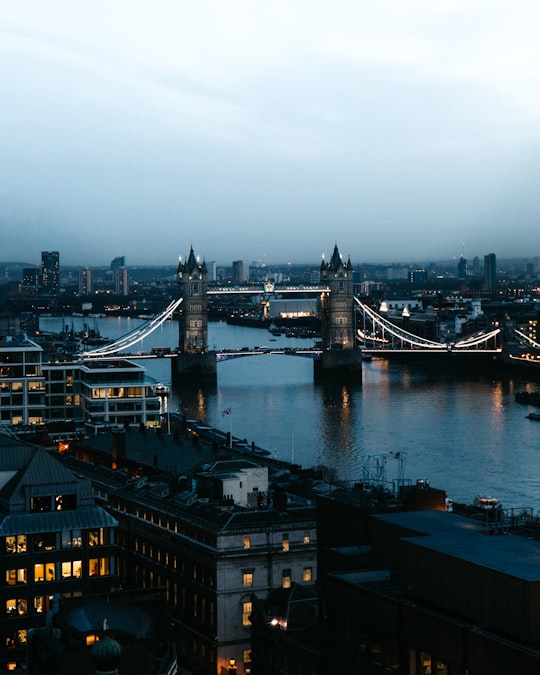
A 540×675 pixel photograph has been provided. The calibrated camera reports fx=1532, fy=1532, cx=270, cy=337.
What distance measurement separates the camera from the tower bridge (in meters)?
45.3

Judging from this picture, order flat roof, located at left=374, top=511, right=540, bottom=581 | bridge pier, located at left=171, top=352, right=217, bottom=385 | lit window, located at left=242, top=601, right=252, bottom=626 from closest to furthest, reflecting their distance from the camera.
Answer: flat roof, located at left=374, top=511, right=540, bottom=581, lit window, located at left=242, top=601, right=252, bottom=626, bridge pier, located at left=171, top=352, right=217, bottom=385

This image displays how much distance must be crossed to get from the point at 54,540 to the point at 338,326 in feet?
122

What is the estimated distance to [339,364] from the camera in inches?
1815

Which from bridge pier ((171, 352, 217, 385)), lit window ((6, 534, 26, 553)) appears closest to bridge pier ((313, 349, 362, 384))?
bridge pier ((171, 352, 217, 385))

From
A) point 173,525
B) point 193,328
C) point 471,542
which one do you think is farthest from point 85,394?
point 193,328

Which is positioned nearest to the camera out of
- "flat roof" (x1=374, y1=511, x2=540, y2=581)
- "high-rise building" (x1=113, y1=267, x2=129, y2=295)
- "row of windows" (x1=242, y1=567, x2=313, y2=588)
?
"flat roof" (x1=374, y1=511, x2=540, y2=581)

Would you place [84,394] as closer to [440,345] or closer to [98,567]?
[98,567]

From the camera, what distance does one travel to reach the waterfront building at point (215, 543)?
1305 centimetres

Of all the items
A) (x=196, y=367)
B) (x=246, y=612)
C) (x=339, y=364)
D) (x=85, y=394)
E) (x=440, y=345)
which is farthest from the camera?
(x=440, y=345)

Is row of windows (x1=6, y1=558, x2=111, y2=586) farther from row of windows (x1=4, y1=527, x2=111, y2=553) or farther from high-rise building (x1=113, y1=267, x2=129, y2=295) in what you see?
high-rise building (x1=113, y1=267, x2=129, y2=295)

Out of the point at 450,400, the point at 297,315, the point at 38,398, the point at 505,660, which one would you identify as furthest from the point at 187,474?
the point at 297,315

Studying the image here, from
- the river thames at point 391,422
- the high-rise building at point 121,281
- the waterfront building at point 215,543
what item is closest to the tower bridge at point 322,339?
the river thames at point 391,422

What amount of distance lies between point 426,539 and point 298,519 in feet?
12.8

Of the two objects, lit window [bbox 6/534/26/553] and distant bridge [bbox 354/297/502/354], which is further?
distant bridge [bbox 354/297/502/354]
